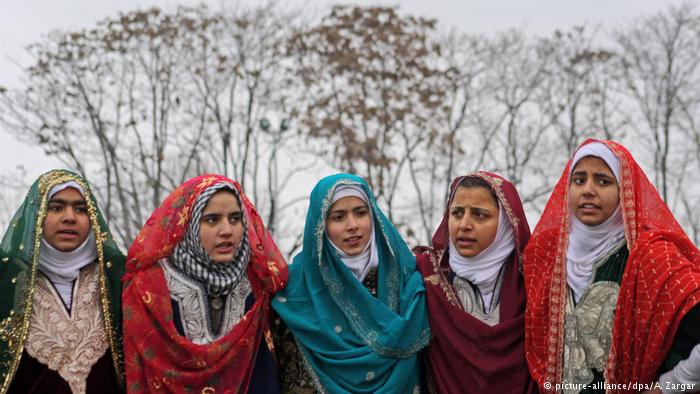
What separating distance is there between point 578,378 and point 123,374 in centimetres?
209

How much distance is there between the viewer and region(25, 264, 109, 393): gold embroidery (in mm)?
3916

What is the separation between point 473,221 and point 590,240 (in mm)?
589

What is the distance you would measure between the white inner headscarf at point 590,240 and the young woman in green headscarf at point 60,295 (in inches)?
84.4

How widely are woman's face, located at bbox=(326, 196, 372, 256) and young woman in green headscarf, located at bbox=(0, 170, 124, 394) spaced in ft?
3.48

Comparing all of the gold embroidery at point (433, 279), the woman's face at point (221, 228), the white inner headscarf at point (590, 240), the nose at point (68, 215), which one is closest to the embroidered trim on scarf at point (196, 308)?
the woman's face at point (221, 228)

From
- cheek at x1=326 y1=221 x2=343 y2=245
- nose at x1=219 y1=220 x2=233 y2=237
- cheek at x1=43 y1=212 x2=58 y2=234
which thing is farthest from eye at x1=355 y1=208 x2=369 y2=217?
cheek at x1=43 y1=212 x2=58 y2=234

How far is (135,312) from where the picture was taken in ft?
13.0

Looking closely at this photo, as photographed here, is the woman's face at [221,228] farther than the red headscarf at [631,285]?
Yes

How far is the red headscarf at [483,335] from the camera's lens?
3.98 meters

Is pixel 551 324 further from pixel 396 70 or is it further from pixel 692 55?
pixel 692 55

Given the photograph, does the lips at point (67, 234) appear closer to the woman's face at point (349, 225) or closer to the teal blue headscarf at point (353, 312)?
the teal blue headscarf at point (353, 312)

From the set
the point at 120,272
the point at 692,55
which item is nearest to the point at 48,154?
the point at 120,272

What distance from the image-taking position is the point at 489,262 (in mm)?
4203

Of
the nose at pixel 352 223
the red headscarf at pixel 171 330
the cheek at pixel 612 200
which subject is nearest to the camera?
the cheek at pixel 612 200
